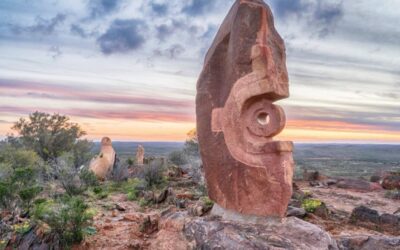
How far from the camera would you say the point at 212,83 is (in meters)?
8.59

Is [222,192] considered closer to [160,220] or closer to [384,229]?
[160,220]

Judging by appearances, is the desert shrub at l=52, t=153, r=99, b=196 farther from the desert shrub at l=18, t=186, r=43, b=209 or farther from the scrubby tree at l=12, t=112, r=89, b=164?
the scrubby tree at l=12, t=112, r=89, b=164

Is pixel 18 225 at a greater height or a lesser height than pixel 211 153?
lesser

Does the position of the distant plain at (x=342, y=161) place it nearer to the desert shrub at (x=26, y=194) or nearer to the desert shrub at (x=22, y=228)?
the desert shrub at (x=26, y=194)

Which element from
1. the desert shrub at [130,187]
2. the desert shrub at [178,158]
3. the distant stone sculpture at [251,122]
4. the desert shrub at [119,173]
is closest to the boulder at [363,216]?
the distant stone sculpture at [251,122]

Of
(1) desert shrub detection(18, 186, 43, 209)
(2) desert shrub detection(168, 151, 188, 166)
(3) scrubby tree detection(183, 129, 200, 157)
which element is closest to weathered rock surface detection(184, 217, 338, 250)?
(1) desert shrub detection(18, 186, 43, 209)

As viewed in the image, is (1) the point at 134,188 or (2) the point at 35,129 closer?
(1) the point at 134,188

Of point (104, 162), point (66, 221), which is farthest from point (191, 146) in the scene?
point (66, 221)

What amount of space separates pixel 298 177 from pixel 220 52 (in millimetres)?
19841

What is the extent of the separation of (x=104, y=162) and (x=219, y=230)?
1699cm

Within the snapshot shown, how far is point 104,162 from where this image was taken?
76.6 ft

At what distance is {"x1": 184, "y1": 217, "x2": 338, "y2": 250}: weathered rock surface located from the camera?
22.6 feet

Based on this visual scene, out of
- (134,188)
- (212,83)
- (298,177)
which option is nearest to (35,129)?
(134,188)

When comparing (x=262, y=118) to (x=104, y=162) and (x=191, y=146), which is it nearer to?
(x=104, y=162)
